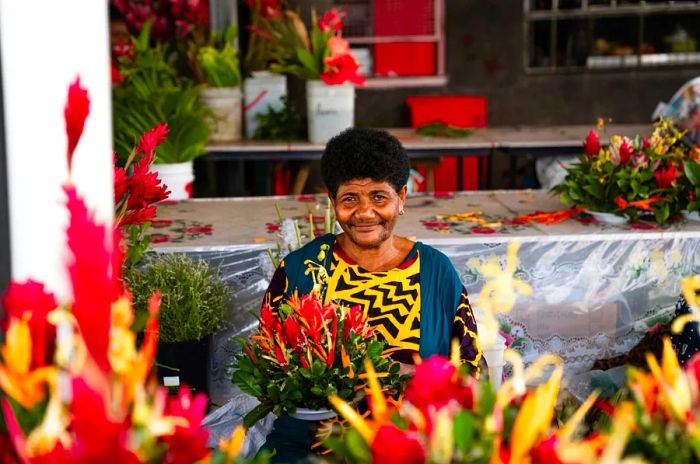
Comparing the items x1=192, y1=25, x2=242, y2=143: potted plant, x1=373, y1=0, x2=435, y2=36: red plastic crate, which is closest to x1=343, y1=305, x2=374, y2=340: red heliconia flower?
x1=192, y1=25, x2=242, y2=143: potted plant

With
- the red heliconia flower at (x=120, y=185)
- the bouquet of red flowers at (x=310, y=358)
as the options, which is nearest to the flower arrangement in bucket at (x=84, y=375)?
the bouquet of red flowers at (x=310, y=358)

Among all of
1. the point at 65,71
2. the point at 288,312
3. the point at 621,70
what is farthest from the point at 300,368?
the point at 621,70

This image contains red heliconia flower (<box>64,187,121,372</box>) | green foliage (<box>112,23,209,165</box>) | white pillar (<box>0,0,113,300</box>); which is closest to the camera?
red heliconia flower (<box>64,187,121,372</box>)

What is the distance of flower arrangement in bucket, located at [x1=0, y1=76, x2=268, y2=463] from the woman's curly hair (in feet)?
4.27

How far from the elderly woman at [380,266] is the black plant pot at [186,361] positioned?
58cm

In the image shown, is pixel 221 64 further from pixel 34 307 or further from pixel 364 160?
pixel 34 307

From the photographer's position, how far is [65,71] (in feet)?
3.57

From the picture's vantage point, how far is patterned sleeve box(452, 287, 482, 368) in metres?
2.18

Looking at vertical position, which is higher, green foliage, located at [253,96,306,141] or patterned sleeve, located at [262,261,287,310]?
green foliage, located at [253,96,306,141]

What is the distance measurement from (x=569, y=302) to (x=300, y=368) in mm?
1725

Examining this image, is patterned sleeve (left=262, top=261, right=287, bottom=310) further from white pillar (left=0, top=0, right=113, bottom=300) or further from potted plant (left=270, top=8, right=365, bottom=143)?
potted plant (left=270, top=8, right=365, bottom=143)

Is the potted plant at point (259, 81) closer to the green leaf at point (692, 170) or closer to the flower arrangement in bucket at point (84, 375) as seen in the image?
the green leaf at point (692, 170)

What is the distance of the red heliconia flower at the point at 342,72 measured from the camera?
207 inches

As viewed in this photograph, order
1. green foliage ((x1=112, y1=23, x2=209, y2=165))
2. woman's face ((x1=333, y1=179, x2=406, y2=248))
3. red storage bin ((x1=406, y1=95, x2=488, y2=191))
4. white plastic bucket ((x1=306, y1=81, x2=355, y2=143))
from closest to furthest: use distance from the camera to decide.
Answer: woman's face ((x1=333, y1=179, x2=406, y2=248))
green foliage ((x1=112, y1=23, x2=209, y2=165))
white plastic bucket ((x1=306, y1=81, x2=355, y2=143))
red storage bin ((x1=406, y1=95, x2=488, y2=191))
